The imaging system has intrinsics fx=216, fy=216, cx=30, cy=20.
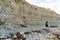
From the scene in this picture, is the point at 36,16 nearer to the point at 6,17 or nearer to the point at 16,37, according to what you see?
the point at 6,17

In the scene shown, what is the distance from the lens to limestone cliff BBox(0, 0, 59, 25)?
1085cm

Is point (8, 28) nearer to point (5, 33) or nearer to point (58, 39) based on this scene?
point (5, 33)

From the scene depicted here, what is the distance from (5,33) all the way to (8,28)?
1.01 m

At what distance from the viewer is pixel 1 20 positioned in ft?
32.1

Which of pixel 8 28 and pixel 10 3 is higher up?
pixel 10 3

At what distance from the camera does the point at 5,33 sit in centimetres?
802

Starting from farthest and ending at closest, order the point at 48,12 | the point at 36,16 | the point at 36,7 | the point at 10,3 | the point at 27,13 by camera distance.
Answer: the point at 48,12 → the point at 36,7 → the point at 36,16 → the point at 27,13 → the point at 10,3

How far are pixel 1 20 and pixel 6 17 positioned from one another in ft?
1.45

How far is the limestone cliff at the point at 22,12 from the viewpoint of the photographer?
10.8 metres

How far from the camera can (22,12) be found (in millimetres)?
13727

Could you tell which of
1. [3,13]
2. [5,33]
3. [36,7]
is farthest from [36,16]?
[5,33]

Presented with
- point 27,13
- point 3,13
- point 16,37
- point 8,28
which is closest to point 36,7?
point 27,13

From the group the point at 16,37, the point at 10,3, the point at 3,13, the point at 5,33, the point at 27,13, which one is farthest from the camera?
the point at 27,13

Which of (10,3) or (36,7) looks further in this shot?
(36,7)
